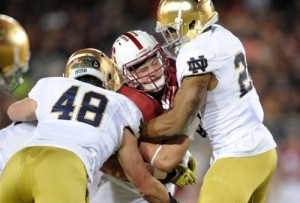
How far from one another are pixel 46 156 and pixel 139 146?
2.13 ft

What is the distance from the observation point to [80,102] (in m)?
3.54

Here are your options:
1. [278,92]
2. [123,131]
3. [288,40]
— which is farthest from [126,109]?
[288,40]

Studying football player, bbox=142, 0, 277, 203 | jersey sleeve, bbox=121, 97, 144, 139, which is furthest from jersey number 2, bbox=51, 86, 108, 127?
football player, bbox=142, 0, 277, 203

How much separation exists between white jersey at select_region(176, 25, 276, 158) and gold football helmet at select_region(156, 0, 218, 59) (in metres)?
0.12

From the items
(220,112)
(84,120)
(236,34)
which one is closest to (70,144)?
(84,120)

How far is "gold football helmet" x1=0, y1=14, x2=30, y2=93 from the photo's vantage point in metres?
4.09

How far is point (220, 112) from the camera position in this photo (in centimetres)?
381

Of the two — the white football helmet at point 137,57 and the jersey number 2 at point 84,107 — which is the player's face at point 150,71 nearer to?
the white football helmet at point 137,57

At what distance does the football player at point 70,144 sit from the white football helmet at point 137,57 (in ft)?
1.19

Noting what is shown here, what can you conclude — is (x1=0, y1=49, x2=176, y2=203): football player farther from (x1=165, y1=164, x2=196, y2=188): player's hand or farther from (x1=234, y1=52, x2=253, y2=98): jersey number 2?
(x1=234, y1=52, x2=253, y2=98): jersey number 2

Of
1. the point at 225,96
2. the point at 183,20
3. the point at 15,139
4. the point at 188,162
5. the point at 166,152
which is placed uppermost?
the point at 183,20

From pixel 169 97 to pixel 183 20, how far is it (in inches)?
17.8

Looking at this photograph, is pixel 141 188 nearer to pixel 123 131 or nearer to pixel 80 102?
pixel 123 131

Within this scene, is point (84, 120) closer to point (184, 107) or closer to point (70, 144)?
point (70, 144)
